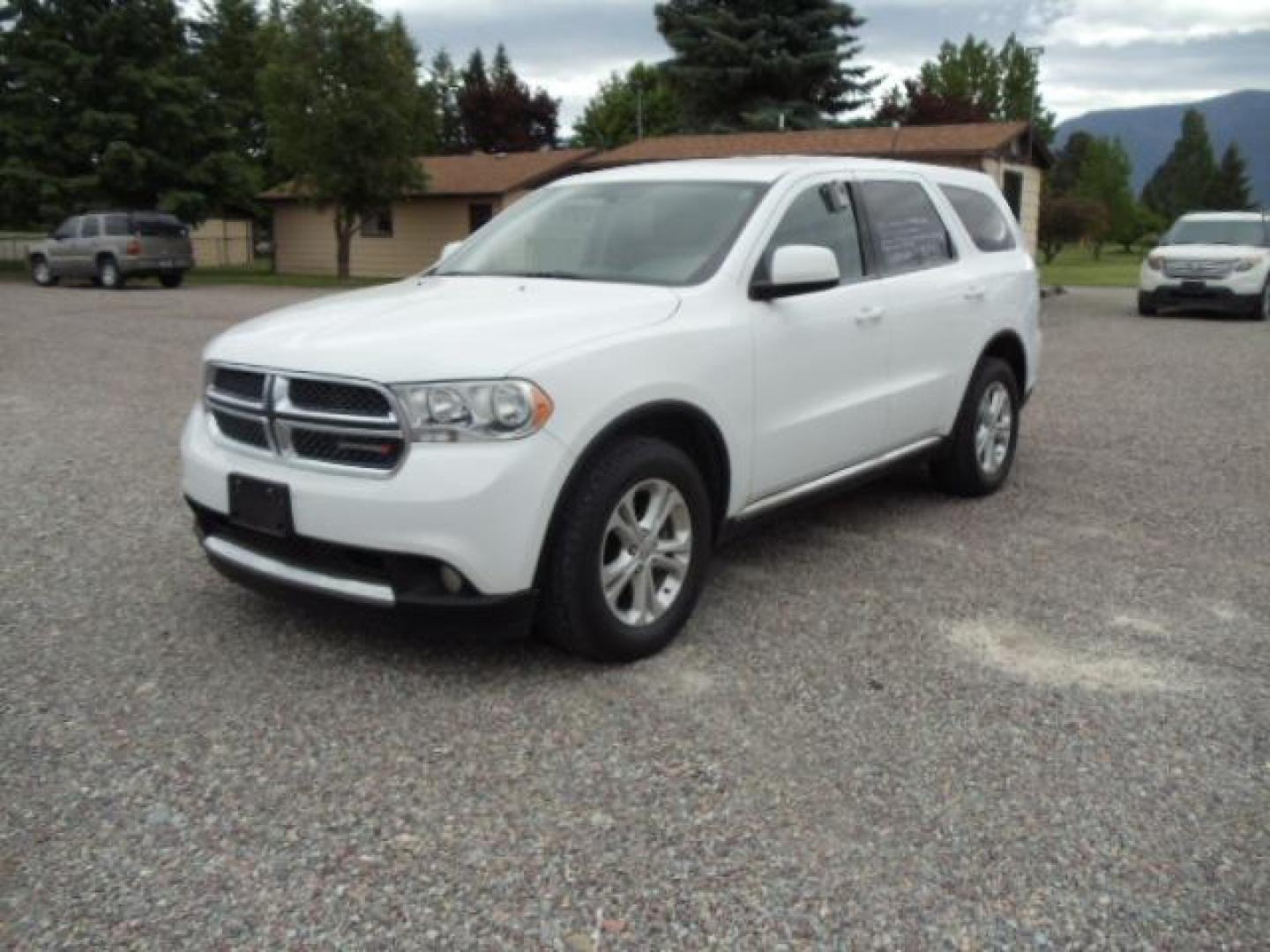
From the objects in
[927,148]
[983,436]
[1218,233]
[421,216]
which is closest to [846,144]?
[927,148]

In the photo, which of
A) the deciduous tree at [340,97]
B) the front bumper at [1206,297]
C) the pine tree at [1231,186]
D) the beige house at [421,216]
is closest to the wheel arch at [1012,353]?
the front bumper at [1206,297]

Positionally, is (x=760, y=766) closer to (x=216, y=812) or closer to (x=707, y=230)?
(x=216, y=812)

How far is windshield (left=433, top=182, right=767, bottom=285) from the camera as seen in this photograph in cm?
460

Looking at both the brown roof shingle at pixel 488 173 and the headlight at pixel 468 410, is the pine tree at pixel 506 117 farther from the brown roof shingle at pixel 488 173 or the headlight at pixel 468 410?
the headlight at pixel 468 410

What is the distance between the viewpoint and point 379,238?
35.9 metres

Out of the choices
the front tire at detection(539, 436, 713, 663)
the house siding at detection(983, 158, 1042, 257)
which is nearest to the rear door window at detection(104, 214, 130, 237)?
the house siding at detection(983, 158, 1042, 257)

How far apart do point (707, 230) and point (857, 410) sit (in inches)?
41.7

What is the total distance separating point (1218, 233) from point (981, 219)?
14467mm

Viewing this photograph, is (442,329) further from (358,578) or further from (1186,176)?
(1186,176)

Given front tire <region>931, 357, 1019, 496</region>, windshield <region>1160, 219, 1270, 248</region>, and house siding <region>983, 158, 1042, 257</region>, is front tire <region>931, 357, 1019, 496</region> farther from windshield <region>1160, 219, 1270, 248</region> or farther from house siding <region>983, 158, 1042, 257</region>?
house siding <region>983, 158, 1042, 257</region>

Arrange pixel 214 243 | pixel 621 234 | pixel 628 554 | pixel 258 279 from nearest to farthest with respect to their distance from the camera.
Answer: pixel 628 554, pixel 621 234, pixel 258 279, pixel 214 243

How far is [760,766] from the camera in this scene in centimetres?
334

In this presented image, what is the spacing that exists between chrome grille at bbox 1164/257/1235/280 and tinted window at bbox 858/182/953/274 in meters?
14.1

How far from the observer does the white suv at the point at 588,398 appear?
3574 millimetres
